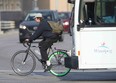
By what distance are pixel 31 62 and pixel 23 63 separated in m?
0.35

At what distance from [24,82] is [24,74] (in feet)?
3.67

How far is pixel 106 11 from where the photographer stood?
12359 millimetres

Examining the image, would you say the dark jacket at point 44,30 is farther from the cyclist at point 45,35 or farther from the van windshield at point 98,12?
the van windshield at point 98,12

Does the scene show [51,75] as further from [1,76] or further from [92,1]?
[92,1]

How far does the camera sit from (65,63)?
12.9 meters

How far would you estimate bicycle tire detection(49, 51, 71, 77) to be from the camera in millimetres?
13625

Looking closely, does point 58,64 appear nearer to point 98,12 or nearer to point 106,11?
point 98,12

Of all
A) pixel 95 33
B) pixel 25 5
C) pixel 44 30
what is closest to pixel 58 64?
pixel 44 30

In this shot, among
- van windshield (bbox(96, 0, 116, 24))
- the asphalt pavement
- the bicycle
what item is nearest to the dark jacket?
the bicycle

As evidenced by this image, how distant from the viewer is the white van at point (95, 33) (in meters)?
12.3

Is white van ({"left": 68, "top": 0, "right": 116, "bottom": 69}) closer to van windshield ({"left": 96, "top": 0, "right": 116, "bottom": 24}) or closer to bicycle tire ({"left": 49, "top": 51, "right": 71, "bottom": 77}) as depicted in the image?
van windshield ({"left": 96, "top": 0, "right": 116, "bottom": 24})

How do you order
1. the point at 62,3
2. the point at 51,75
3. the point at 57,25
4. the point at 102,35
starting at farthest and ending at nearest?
the point at 62,3 → the point at 51,75 → the point at 57,25 → the point at 102,35

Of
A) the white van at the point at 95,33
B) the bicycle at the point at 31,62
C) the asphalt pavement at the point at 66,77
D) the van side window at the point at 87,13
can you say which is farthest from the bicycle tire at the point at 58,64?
the van side window at the point at 87,13

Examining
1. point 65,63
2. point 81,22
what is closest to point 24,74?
point 65,63
